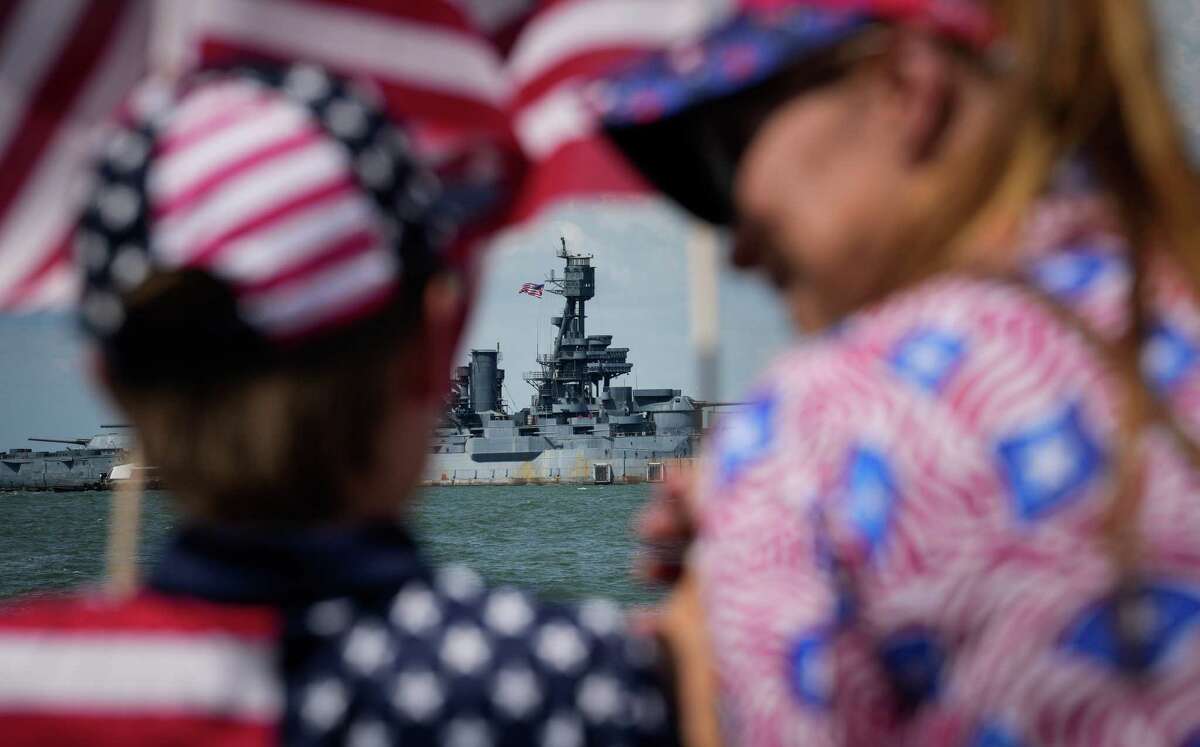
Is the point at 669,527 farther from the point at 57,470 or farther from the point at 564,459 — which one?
the point at 57,470

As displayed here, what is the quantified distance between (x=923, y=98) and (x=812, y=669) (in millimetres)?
367

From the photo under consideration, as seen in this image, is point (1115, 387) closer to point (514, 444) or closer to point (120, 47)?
point (120, 47)

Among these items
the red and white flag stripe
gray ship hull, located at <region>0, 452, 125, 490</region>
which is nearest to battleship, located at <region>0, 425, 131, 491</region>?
gray ship hull, located at <region>0, 452, 125, 490</region>

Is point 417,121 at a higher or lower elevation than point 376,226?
higher

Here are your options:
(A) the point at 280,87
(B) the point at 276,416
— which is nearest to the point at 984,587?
(B) the point at 276,416

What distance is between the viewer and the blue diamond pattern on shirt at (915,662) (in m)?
0.66

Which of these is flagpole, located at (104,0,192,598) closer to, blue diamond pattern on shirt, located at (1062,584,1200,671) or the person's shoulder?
the person's shoulder

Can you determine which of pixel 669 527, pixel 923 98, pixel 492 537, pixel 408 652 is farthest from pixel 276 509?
pixel 492 537

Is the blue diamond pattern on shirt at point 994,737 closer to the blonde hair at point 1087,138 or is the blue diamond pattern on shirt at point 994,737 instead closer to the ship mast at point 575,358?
the blonde hair at point 1087,138

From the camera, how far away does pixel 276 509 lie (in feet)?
3.13

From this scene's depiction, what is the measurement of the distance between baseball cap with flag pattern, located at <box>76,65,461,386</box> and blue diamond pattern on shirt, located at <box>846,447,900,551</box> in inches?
17.9

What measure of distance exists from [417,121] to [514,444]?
56171 mm

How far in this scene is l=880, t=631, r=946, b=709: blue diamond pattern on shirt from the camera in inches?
26.1

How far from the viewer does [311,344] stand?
0.94 metres
